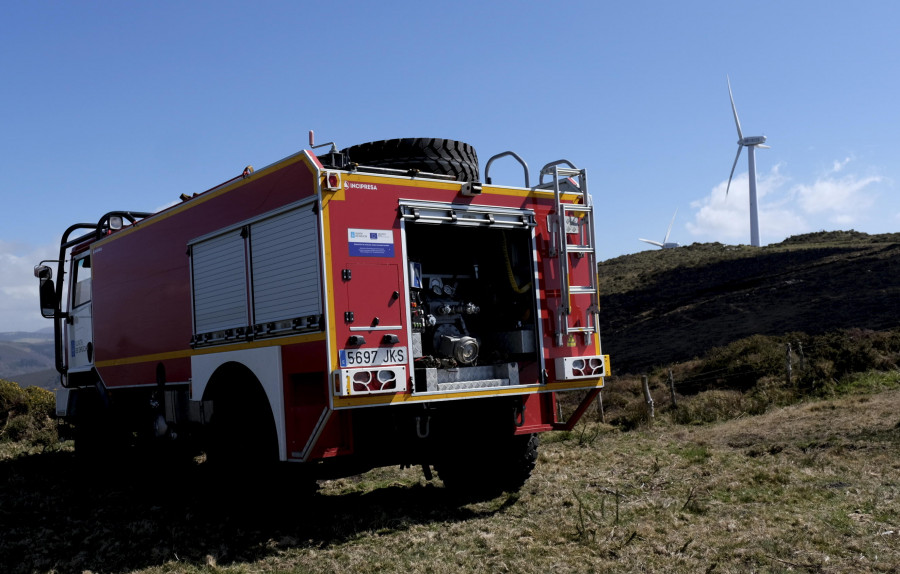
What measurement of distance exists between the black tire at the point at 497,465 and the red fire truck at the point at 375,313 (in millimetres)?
21

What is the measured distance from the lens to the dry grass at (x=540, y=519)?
6281mm

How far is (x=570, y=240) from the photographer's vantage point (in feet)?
27.5

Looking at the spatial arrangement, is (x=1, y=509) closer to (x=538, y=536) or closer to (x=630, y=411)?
(x=538, y=536)

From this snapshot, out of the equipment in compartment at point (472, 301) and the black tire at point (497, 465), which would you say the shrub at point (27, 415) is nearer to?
the black tire at point (497, 465)

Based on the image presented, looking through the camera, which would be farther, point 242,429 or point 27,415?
point 27,415

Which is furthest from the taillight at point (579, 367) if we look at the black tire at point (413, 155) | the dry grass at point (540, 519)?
the black tire at point (413, 155)

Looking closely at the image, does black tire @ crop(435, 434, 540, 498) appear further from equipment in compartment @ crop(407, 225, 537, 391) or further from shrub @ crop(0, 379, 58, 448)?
shrub @ crop(0, 379, 58, 448)

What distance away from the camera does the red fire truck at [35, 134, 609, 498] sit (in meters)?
7.01

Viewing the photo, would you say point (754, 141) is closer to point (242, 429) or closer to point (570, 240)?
point (570, 240)

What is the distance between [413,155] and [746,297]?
109ft

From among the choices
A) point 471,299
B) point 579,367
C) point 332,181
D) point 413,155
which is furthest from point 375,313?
point 579,367

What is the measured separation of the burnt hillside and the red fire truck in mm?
20255

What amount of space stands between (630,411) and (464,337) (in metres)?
8.68

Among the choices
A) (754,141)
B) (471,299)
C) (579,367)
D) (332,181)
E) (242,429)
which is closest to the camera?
(332,181)
